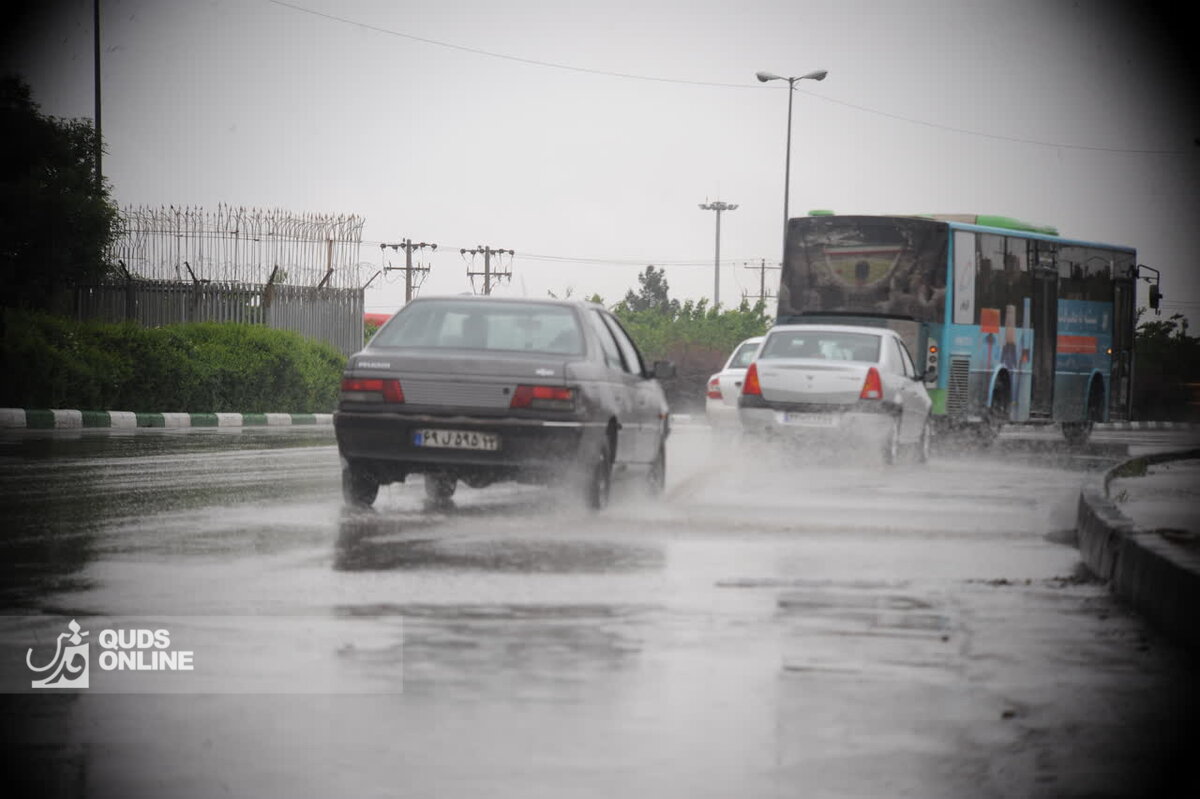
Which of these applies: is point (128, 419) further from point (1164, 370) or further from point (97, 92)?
point (1164, 370)

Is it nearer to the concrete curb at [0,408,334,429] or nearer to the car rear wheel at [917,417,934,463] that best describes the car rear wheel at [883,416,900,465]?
the car rear wheel at [917,417,934,463]

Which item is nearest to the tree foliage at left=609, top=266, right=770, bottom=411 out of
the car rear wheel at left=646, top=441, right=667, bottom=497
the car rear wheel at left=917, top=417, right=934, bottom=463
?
the car rear wheel at left=917, top=417, right=934, bottom=463

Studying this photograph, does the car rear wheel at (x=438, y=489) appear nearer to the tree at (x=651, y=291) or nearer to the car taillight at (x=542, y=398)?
the car taillight at (x=542, y=398)

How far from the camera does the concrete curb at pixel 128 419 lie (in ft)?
80.2

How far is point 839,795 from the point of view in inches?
185

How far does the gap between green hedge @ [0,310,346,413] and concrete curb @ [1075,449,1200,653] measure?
58.8ft

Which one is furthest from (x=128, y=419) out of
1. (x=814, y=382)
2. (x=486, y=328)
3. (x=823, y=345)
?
(x=486, y=328)

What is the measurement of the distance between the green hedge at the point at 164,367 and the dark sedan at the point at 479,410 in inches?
569

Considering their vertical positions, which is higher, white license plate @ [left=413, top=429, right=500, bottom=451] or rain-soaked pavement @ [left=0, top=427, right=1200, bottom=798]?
white license plate @ [left=413, top=429, right=500, bottom=451]

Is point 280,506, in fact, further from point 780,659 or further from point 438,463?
point 780,659

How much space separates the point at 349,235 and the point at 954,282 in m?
14.5

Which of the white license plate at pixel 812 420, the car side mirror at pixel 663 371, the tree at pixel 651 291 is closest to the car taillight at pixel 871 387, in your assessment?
the white license plate at pixel 812 420

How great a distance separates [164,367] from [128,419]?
94.5 inches

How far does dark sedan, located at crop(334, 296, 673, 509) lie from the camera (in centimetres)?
1221
